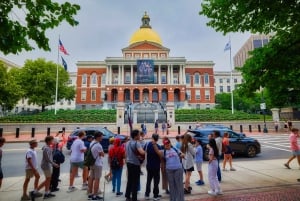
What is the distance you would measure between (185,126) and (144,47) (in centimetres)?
3924

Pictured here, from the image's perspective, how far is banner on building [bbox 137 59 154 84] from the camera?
51469 millimetres

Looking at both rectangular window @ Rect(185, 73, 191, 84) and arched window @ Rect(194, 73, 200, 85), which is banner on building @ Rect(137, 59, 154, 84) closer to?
rectangular window @ Rect(185, 73, 191, 84)

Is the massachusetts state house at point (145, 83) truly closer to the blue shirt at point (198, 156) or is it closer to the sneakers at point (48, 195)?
the blue shirt at point (198, 156)

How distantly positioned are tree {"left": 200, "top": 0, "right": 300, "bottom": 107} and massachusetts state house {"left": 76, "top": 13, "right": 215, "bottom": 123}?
154 ft

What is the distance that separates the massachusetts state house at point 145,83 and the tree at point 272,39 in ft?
154

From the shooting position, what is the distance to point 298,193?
20.6 ft

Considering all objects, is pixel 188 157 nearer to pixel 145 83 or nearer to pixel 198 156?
pixel 198 156

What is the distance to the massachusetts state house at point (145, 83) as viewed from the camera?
58625 mm

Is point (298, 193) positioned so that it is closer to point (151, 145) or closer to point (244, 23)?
point (151, 145)

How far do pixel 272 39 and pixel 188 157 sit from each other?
235 inches

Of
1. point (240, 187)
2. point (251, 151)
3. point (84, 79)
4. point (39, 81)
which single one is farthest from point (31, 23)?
point (84, 79)

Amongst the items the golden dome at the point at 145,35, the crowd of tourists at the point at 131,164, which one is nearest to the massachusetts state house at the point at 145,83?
the golden dome at the point at 145,35

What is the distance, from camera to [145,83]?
2243 inches

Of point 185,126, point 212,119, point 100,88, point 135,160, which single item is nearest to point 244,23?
point 135,160
